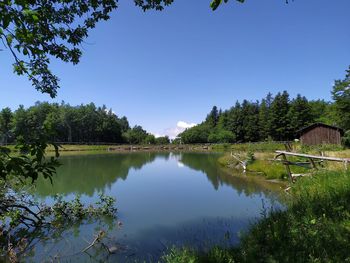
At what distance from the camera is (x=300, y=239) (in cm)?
542

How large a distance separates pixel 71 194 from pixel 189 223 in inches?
337

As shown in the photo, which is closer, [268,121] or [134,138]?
[268,121]

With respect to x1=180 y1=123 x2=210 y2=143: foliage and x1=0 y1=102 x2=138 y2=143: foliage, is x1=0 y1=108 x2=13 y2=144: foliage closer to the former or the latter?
x1=0 y1=102 x2=138 y2=143: foliage

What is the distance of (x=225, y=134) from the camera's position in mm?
87250

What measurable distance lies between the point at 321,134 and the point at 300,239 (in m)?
42.4

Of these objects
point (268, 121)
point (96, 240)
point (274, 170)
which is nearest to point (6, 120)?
point (268, 121)

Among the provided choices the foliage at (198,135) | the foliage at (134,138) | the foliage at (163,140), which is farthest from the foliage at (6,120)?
the foliage at (198,135)

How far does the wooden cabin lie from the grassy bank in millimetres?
39036

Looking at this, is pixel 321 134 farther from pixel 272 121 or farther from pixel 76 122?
pixel 76 122

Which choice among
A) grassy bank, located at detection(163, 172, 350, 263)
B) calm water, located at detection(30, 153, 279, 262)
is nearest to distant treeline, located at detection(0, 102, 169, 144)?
calm water, located at detection(30, 153, 279, 262)

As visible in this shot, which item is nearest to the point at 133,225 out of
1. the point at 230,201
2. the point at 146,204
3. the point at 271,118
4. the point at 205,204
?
the point at 146,204

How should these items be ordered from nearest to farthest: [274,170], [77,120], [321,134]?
[274,170]
[321,134]
[77,120]

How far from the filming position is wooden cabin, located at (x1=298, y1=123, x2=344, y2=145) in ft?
137

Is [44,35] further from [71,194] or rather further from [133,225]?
[71,194]
